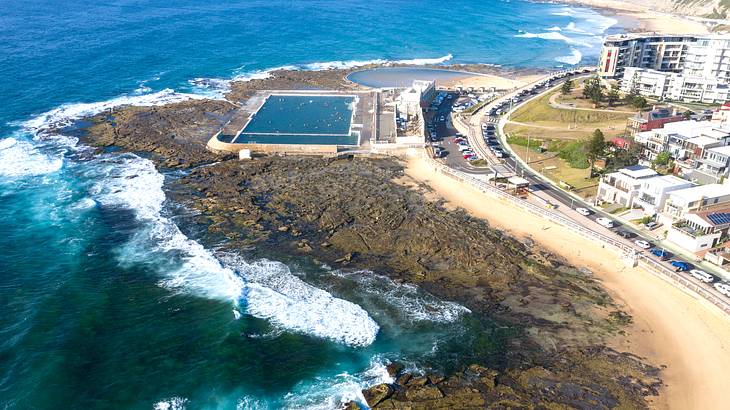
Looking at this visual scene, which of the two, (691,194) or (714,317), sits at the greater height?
(691,194)

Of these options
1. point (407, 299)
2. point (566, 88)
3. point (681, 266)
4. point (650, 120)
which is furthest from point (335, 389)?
point (566, 88)

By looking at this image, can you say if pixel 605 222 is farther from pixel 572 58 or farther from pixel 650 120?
pixel 572 58

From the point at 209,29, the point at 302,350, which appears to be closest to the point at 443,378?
the point at 302,350

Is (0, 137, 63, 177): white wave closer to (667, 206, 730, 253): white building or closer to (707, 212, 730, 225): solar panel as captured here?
(667, 206, 730, 253): white building

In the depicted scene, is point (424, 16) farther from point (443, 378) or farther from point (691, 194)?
point (443, 378)

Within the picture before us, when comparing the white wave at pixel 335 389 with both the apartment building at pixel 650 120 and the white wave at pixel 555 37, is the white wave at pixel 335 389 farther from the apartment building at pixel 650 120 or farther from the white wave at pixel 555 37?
the white wave at pixel 555 37

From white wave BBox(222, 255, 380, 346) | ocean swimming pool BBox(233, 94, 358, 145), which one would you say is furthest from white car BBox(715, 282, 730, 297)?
ocean swimming pool BBox(233, 94, 358, 145)
